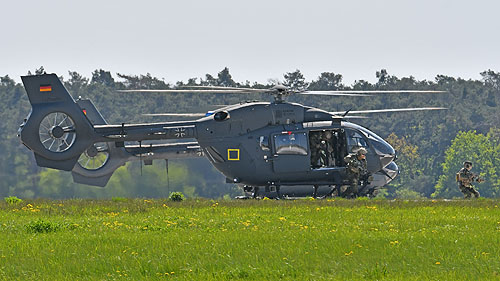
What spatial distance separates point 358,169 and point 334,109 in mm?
77680

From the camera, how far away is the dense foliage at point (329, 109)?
84906 millimetres

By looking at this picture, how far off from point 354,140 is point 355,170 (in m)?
1.49

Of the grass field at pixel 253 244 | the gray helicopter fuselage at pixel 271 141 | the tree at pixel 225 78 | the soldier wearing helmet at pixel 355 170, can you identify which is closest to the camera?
the grass field at pixel 253 244

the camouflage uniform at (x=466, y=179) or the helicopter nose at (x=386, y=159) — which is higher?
the helicopter nose at (x=386, y=159)

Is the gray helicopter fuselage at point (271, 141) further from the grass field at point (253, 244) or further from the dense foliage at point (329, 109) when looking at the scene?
the dense foliage at point (329, 109)

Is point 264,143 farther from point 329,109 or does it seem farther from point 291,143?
point 329,109

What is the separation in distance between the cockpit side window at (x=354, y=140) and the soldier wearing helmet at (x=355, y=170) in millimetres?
335

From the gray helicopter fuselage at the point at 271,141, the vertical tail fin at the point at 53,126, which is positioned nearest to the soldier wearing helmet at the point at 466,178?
the gray helicopter fuselage at the point at 271,141

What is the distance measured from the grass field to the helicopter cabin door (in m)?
7.99

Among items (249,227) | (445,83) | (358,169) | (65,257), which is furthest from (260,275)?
(445,83)

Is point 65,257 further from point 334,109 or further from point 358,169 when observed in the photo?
point 334,109

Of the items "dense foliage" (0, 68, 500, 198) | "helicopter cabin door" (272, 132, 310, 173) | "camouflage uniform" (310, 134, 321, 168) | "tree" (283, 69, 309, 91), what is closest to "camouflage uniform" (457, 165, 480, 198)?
"camouflage uniform" (310, 134, 321, 168)

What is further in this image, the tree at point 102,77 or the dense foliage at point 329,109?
the tree at point 102,77

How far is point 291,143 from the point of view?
120 feet
